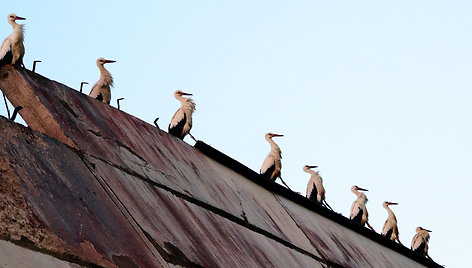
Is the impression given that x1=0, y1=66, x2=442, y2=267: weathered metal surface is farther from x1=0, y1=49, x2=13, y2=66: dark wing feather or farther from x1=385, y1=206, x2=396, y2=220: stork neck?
x1=385, y1=206, x2=396, y2=220: stork neck

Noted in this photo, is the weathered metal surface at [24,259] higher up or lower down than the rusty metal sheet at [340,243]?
lower down

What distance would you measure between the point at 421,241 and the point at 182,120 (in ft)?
31.3

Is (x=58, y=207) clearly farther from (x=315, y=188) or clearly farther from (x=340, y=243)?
(x=315, y=188)

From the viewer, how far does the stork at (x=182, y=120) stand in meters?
12.9

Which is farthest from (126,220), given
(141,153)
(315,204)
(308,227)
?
(315,204)

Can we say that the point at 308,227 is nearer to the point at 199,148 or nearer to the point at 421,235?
the point at 199,148

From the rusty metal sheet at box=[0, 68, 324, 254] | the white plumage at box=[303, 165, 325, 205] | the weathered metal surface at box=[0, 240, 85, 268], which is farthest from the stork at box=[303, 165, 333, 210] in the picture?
the weathered metal surface at box=[0, 240, 85, 268]

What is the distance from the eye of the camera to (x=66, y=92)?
24.4ft

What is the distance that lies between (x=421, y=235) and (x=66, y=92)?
14.8 metres

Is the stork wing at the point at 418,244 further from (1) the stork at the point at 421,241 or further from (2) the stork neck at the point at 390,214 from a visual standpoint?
(2) the stork neck at the point at 390,214

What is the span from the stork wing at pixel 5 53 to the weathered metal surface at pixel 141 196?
Answer: 1509 mm

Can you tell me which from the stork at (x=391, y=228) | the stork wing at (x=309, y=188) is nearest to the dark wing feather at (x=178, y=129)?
the stork wing at (x=309, y=188)

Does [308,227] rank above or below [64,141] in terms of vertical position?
above

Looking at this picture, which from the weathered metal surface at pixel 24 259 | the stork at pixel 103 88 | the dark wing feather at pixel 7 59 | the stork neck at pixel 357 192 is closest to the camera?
the weathered metal surface at pixel 24 259
